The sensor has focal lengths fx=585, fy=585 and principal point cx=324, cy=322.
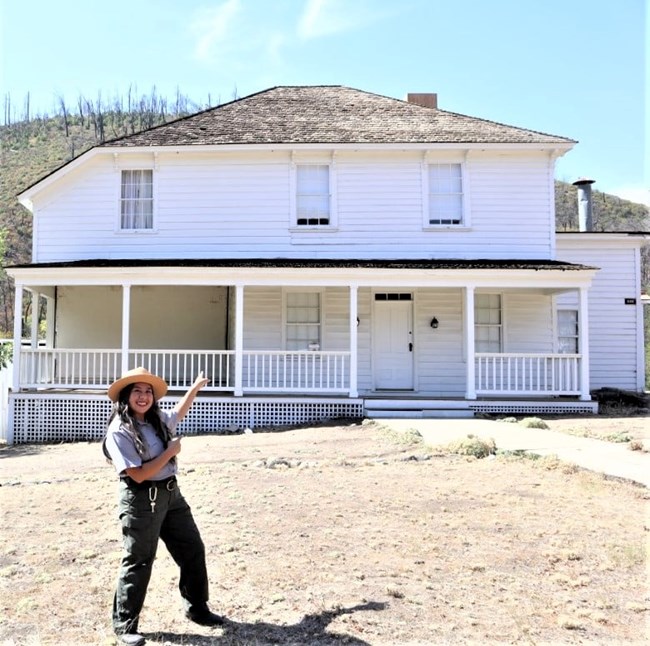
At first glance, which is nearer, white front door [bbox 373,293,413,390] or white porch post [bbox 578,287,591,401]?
white porch post [bbox 578,287,591,401]

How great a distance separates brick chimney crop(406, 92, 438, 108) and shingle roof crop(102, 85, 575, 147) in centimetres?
73

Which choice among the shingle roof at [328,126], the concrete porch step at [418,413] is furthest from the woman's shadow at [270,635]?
the shingle roof at [328,126]

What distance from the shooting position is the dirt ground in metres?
3.60

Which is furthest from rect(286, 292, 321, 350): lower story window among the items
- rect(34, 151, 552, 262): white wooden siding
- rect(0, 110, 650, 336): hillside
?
rect(0, 110, 650, 336): hillside

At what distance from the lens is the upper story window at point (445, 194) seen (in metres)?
15.1

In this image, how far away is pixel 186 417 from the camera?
12.9 meters

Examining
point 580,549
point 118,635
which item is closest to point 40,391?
point 118,635

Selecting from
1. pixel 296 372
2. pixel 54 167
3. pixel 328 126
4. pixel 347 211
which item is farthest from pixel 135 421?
pixel 54 167

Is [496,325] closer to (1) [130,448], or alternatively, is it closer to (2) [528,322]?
(2) [528,322]

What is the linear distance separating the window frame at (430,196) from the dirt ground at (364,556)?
319 inches

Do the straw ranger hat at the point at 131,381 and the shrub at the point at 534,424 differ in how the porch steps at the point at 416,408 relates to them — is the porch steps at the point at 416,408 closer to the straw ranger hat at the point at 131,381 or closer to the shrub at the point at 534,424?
the shrub at the point at 534,424

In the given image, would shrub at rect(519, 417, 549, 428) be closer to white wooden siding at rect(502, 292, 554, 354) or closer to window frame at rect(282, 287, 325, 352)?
white wooden siding at rect(502, 292, 554, 354)

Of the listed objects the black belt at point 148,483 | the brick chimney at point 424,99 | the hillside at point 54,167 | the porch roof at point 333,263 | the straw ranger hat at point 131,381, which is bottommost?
the black belt at point 148,483

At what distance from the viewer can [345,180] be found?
15.1 meters
